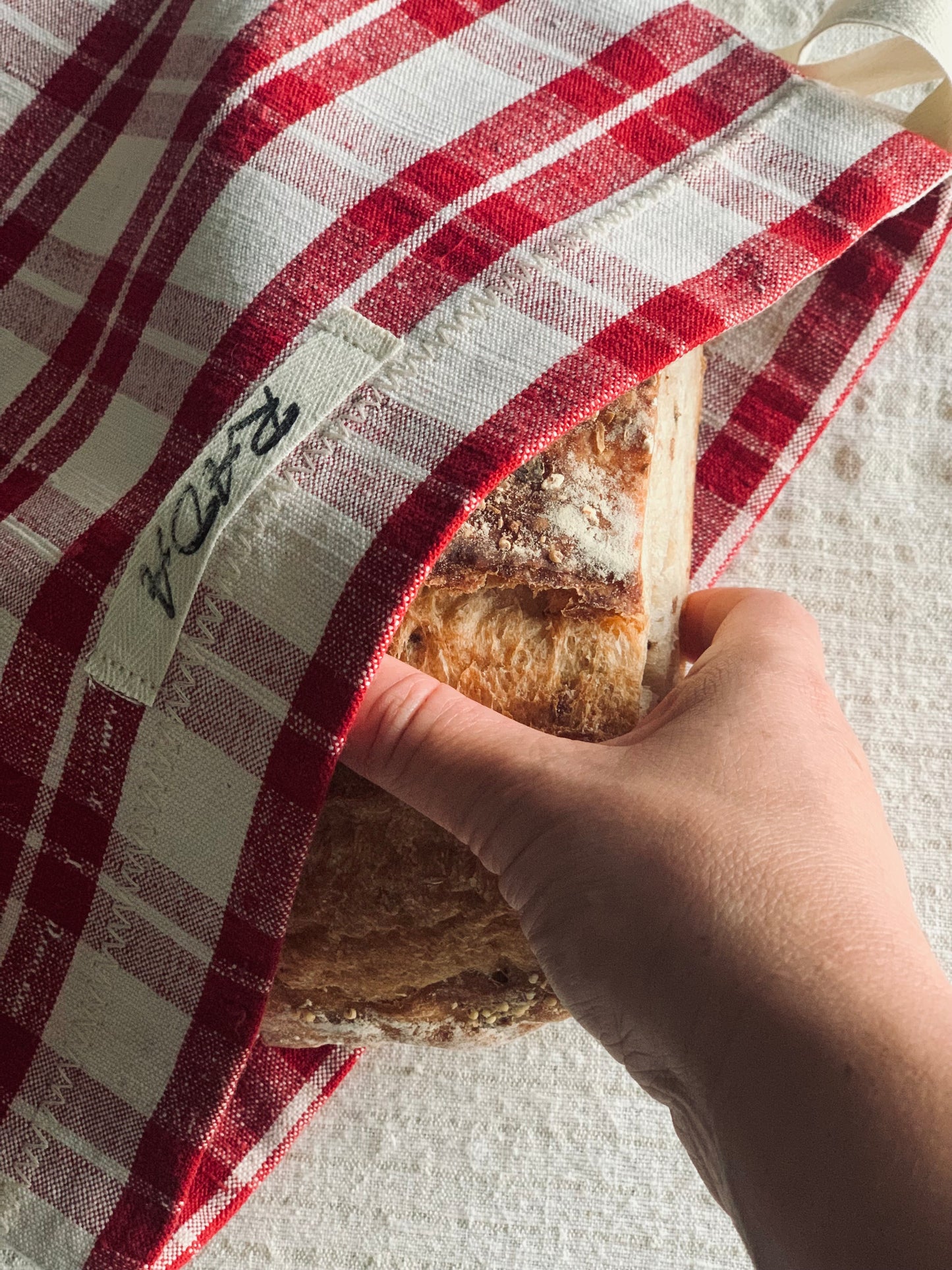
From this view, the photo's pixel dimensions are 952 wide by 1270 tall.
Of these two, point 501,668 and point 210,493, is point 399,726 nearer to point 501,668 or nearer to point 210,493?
point 501,668

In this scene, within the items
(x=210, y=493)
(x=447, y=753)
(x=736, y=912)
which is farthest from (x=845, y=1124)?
(x=210, y=493)

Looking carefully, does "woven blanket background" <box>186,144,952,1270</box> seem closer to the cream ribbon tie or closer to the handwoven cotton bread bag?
the handwoven cotton bread bag

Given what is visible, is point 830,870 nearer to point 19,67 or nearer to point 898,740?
point 898,740

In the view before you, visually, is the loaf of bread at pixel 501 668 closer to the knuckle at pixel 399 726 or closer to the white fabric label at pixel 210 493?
the knuckle at pixel 399 726

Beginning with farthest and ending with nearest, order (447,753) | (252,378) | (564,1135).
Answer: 1. (564,1135)
2. (252,378)
3. (447,753)

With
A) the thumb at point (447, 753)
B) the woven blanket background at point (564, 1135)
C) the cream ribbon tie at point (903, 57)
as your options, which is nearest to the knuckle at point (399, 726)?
the thumb at point (447, 753)

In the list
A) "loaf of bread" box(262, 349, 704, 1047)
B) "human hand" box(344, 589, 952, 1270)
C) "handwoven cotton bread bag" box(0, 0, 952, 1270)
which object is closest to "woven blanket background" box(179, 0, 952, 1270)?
"handwoven cotton bread bag" box(0, 0, 952, 1270)

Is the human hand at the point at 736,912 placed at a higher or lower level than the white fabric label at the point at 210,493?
lower
